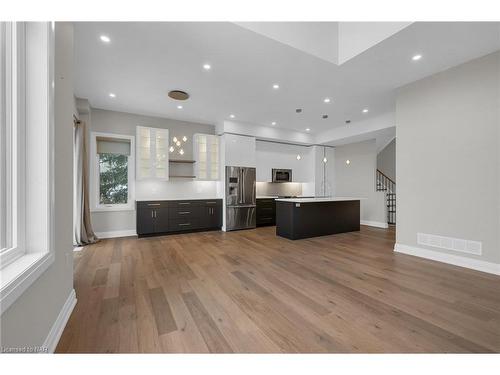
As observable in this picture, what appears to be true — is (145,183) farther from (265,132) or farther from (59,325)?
(59,325)

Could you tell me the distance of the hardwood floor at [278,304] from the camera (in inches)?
58.8

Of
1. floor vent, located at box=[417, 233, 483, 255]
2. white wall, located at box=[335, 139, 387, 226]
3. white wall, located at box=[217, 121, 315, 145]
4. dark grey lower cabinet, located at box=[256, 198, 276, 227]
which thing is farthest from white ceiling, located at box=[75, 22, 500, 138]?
dark grey lower cabinet, located at box=[256, 198, 276, 227]

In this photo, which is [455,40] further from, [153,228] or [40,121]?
[153,228]

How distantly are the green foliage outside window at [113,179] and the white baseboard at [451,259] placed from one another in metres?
6.01

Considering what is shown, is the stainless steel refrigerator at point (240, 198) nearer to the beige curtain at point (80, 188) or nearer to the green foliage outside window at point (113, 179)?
the green foliage outside window at point (113, 179)

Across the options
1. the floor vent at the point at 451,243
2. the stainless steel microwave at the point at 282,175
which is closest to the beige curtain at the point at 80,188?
the stainless steel microwave at the point at 282,175

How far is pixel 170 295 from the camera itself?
2.20 meters

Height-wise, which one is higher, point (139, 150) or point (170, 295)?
point (139, 150)

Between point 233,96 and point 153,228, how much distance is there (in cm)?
353

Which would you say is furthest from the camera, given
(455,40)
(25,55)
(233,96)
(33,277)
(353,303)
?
(233,96)

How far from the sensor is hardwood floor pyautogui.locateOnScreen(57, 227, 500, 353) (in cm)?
149

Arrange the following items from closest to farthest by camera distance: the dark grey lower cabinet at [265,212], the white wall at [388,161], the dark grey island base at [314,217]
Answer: the dark grey island base at [314,217] < the dark grey lower cabinet at [265,212] < the white wall at [388,161]

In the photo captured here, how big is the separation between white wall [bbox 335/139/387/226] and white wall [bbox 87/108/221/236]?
4716 mm
